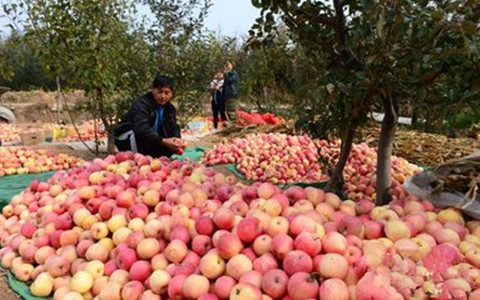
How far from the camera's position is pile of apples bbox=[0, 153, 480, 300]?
75.5 inches

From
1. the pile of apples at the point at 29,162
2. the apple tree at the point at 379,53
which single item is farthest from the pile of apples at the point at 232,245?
the pile of apples at the point at 29,162

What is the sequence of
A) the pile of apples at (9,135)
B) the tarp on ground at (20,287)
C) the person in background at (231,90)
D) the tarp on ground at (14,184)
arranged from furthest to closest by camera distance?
1. the person in background at (231,90)
2. the pile of apples at (9,135)
3. the tarp on ground at (14,184)
4. the tarp on ground at (20,287)

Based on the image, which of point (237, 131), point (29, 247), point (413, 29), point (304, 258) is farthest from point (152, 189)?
point (237, 131)

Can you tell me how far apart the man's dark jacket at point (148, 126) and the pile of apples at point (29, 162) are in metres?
1.89

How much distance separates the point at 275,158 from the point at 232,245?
4.11m

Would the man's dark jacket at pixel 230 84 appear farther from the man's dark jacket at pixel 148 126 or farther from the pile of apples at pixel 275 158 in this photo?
the man's dark jacket at pixel 148 126

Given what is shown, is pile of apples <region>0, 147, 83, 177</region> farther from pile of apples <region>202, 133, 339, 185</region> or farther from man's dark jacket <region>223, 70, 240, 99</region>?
man's dark jacket <region>223, 70, 240, 99</region>

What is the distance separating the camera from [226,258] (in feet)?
7.09

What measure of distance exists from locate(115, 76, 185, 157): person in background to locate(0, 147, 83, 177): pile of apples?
1.90 metres

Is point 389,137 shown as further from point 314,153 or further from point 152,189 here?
point 314,153

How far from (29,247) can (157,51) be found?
6418mm

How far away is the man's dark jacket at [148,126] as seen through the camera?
525 cm

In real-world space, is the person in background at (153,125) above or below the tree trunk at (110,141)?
above

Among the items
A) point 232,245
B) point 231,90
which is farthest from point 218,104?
point 232,245
